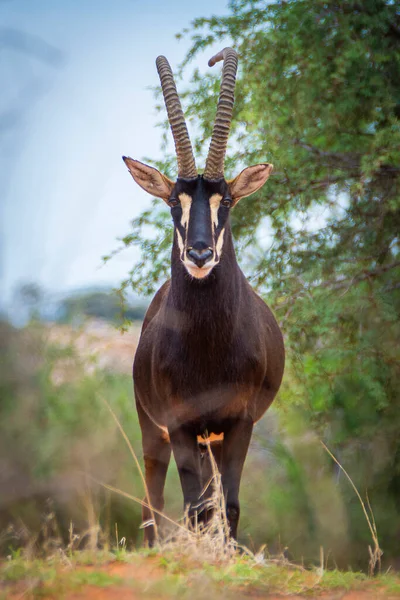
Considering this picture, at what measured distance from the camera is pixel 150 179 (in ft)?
21.6

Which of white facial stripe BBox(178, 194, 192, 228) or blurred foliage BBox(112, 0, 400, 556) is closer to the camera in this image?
white facial stripe BBox(178, 194, 192, 228)

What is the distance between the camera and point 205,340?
6.11 metres

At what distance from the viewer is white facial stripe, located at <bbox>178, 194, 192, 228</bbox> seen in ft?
19.7

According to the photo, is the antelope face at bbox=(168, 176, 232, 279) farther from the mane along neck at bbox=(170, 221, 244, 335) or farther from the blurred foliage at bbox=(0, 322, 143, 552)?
the blurred foliage at bbox=(0, 322, 143, 552)

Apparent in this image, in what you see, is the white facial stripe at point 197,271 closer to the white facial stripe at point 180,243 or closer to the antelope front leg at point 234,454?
the white facial stripe at point 180,243

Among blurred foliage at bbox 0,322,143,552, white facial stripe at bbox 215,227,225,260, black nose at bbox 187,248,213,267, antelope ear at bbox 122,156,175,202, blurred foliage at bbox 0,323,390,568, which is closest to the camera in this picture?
blurred foliage at bbox 0,322,143,552

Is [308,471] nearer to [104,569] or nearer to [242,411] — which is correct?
[242,411]

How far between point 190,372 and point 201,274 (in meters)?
0.84

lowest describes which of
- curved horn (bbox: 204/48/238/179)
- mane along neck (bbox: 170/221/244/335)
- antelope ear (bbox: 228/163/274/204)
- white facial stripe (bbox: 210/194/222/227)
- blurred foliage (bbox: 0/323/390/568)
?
blurred foliage (bbox: 0/323/390/568)

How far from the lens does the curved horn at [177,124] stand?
6.31m

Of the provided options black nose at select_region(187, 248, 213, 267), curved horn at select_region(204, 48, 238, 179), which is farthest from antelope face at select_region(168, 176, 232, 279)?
curved horn at select_region(204, 48, 238, 179)

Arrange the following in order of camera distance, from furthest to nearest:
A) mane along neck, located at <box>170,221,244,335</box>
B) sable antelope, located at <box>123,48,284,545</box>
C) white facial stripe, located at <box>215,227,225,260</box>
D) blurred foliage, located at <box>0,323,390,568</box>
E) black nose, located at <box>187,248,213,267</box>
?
blurred foliage, located at <box>0,323,390,568</box>
mane along neck, located at <box>170,221,244,335</box>
sable antelope, located at <box>123,48,284,545</box>
white facial stripe, located at <box>215,227,225,260</box>
black nose, located at <box>187,248,213,267</box>

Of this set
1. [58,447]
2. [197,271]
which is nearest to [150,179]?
[197,271]

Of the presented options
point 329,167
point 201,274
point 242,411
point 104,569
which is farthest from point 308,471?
point 104,569
